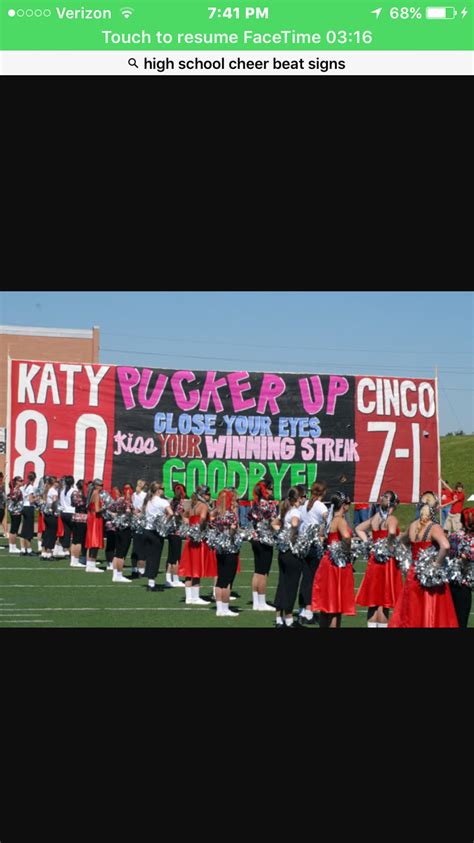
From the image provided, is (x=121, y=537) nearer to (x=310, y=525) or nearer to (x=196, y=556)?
(x=196, y=556)

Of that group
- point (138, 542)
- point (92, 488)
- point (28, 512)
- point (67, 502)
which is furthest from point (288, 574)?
point (28, 512)

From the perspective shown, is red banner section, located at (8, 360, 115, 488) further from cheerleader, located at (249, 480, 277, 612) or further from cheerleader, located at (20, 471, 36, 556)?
cheerleader, located at (249, 480, 277, 612)

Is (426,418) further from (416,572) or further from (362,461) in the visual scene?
(416,572)

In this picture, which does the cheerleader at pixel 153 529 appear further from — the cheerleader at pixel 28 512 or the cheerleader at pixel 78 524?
the cheerleader at pixel 28 512

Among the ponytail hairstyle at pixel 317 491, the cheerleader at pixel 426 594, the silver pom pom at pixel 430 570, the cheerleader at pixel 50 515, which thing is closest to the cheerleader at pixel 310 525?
the ponytail hairstyle at pixel 317 491

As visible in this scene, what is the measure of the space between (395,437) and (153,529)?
37.5 feet

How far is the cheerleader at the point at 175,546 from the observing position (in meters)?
15.3

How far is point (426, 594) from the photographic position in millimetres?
8695

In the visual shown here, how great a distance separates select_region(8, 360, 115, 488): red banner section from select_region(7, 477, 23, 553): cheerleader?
3.96ft

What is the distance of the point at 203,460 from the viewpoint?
23.9m

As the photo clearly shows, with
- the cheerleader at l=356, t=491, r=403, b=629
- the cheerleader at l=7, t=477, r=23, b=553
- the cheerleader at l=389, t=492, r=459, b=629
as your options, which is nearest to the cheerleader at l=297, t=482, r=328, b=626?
the cheerleader at l=356, t=491, r=403, b=629

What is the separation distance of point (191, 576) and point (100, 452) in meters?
10.3
